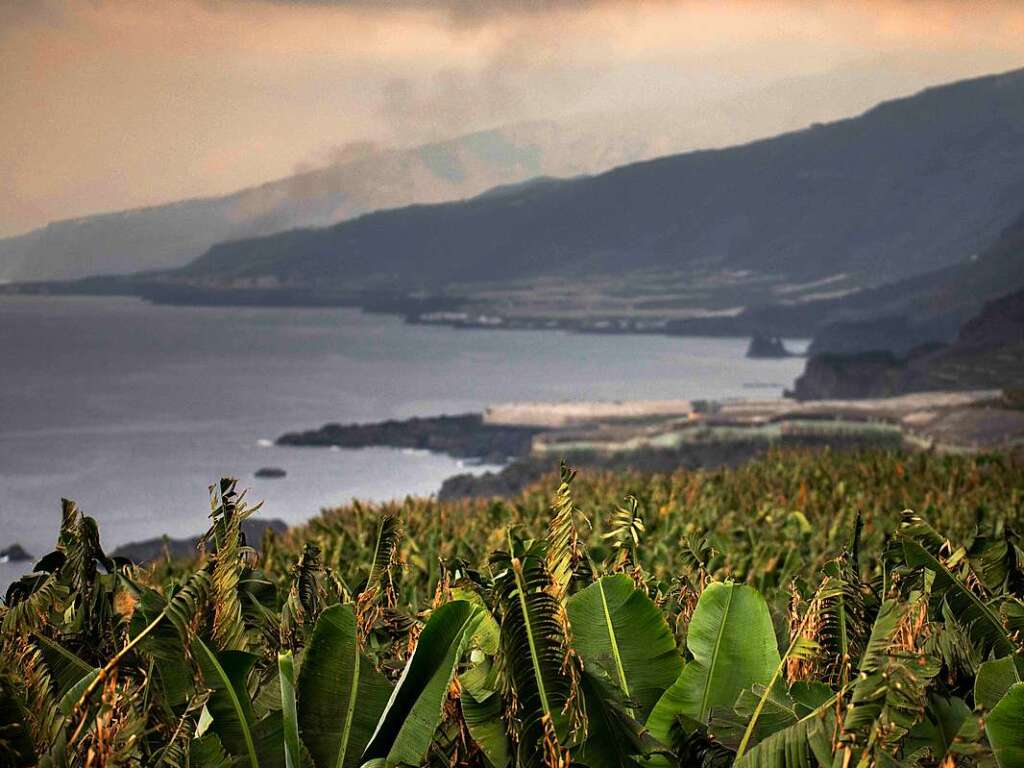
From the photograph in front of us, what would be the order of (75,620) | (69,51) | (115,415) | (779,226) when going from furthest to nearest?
(779,226) < (115,415) < (69,51) < (75,620)

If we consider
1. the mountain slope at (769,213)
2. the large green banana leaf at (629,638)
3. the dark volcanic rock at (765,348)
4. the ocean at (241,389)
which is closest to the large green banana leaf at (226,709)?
the large green banana leaf at (629,638)

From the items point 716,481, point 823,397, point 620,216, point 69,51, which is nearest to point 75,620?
point 716,481

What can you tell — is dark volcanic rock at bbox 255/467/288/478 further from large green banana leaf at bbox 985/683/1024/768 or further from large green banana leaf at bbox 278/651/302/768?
large green banana leaf at bbox 985/683/1024/768

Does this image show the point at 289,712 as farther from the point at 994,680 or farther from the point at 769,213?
the point at 769,213

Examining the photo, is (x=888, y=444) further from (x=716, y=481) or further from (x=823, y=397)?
(x=823, y=397)

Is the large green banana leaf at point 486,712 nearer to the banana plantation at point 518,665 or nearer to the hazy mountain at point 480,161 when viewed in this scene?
the banana plantation at point 518,665

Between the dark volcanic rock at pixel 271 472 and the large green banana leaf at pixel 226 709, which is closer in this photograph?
the large green banana leaf at pixel 226 709

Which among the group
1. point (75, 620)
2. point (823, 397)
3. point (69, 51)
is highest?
point (69, 51)

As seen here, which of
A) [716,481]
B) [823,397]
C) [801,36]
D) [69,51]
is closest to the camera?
[716,481]
